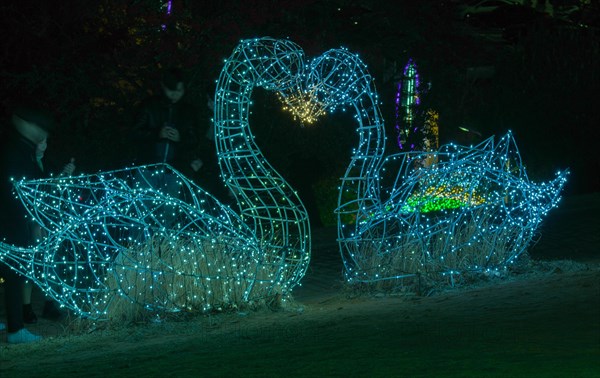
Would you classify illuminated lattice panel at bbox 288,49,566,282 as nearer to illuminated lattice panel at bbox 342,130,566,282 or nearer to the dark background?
illuminated lattice panel at bbox 342,130,566,282

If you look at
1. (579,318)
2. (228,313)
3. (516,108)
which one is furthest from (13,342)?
(516,108)

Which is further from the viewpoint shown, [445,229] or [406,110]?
[406,110]

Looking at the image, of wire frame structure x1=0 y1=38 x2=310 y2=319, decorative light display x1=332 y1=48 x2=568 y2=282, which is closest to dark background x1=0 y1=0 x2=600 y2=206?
decorative light display x1=332 y1=48 x2=568 y2=282

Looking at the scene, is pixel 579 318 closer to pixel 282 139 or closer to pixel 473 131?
pixel 282 139

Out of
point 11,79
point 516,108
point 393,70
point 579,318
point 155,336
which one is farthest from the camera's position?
point 516,108

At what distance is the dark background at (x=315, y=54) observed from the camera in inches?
546

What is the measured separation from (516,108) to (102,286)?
13578 millimetres

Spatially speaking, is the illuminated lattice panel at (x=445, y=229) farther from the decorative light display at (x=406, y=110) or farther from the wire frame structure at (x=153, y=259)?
the decorative light display at (x=406, y=110)

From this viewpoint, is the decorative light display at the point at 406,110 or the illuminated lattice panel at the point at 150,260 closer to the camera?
the illuminated lattice panel at the point at 150,260

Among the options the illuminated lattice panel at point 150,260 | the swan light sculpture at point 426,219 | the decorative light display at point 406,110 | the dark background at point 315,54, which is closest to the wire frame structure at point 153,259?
the illuminated lattice panel at point 150,260

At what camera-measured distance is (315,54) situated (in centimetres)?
1535

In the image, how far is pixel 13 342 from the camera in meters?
8.12

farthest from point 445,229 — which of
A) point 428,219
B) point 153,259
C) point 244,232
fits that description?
point 153,259

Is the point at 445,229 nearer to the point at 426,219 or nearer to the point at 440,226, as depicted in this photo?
the point at 426,219
